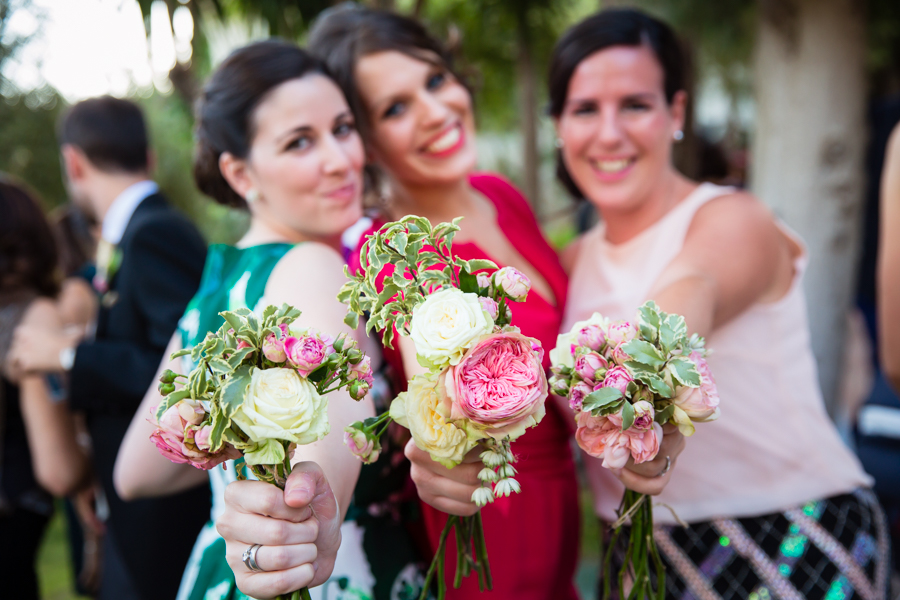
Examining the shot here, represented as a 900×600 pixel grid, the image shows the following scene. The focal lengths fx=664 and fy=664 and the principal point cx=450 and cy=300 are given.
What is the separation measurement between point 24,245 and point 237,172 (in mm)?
1779

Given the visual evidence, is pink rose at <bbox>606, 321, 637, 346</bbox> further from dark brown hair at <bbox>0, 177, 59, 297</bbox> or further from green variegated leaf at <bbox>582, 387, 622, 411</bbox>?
dark brown hair at <bbox>0, 177, 59, 297</bbox>

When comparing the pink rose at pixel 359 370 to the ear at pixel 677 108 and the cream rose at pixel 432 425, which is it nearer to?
the cream rose at pixel 432 425

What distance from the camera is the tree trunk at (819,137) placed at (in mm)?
3131

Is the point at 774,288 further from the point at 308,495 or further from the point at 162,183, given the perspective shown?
the point at 162,183

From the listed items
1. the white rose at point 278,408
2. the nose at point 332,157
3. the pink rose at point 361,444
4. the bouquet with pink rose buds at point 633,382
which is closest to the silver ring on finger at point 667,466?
the bouquet with pink rose buds at point 633,382

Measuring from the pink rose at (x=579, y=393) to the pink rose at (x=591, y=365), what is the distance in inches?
0.5

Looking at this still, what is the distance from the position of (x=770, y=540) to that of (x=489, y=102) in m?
5.67

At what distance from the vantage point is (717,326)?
173cm

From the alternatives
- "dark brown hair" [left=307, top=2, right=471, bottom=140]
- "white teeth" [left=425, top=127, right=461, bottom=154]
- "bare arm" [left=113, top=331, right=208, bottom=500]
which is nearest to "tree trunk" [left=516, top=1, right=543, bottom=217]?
"dark brown hair" [left=307, top=2, right=471, bottom=140]

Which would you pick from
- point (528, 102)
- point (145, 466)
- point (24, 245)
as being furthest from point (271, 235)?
point (528, 102)

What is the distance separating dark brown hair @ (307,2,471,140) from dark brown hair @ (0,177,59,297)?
1841 mm

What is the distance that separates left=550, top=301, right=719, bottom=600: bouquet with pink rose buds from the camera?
39.6 inches

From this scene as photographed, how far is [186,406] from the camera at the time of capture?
0.96m

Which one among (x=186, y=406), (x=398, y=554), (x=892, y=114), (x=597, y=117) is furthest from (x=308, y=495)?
(x=892, y=114)
